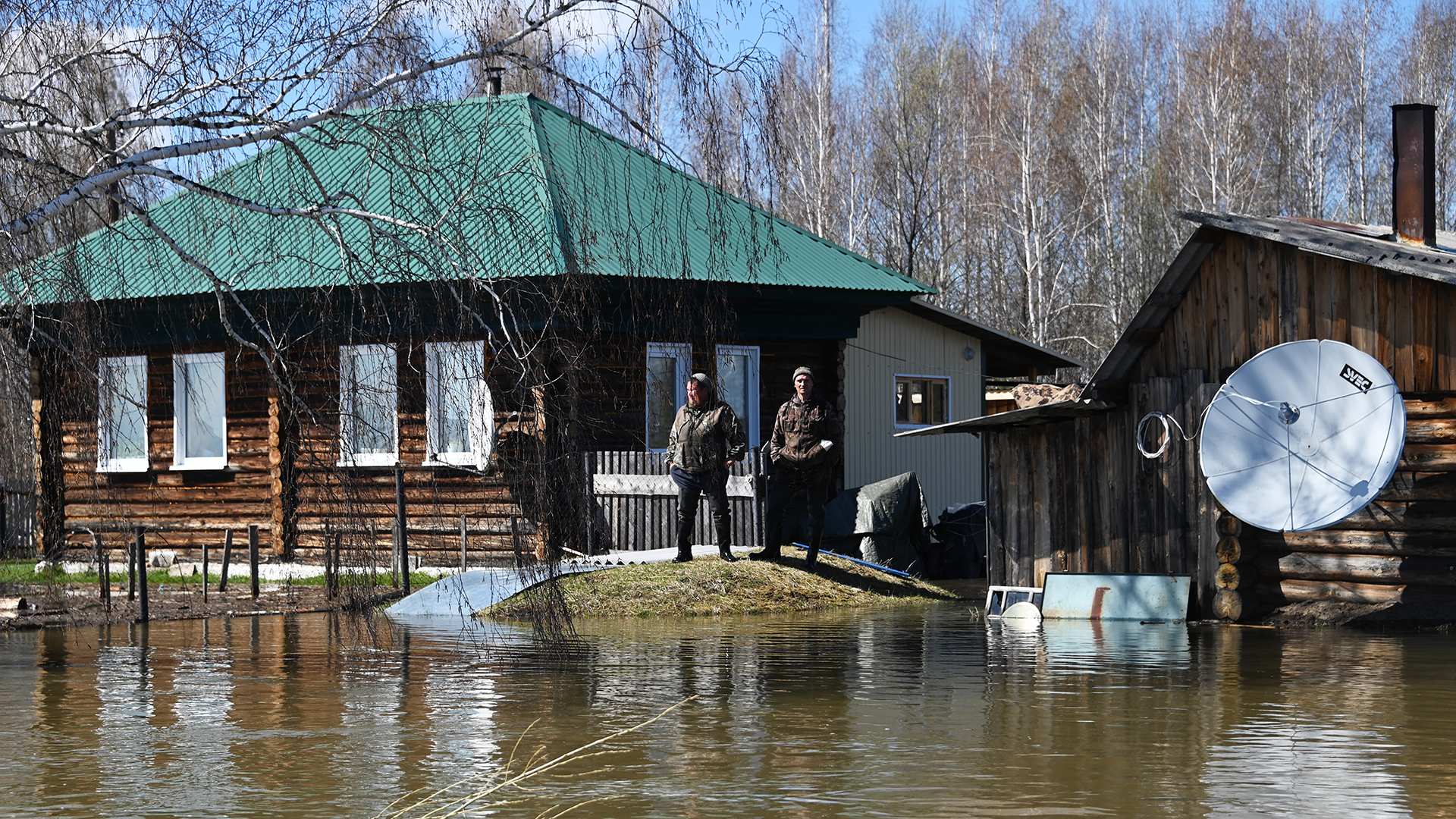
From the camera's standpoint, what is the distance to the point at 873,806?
624 cm

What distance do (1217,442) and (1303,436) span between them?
2.15 feet

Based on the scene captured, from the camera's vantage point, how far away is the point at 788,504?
16.0m

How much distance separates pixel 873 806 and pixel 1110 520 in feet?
29.5

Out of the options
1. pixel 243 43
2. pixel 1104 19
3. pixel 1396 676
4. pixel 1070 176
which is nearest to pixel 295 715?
pixel 243 43

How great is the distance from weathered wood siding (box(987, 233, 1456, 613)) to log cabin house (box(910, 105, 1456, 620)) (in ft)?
0.04

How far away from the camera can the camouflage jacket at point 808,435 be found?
15688 millimetres

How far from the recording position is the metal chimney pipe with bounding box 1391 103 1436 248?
1368 cm

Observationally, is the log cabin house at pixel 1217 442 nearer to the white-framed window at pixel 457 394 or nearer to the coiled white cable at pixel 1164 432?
the coiled white cable at pixel 1164 432

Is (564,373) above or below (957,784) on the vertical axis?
above

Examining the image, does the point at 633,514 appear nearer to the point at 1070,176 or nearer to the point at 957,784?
the point at 957,784

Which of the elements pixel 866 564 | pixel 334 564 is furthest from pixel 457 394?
pixel 866 564

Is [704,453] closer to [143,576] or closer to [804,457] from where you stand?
[804,457]

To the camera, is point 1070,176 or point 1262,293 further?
point 1070,176

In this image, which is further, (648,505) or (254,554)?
(648,505)
